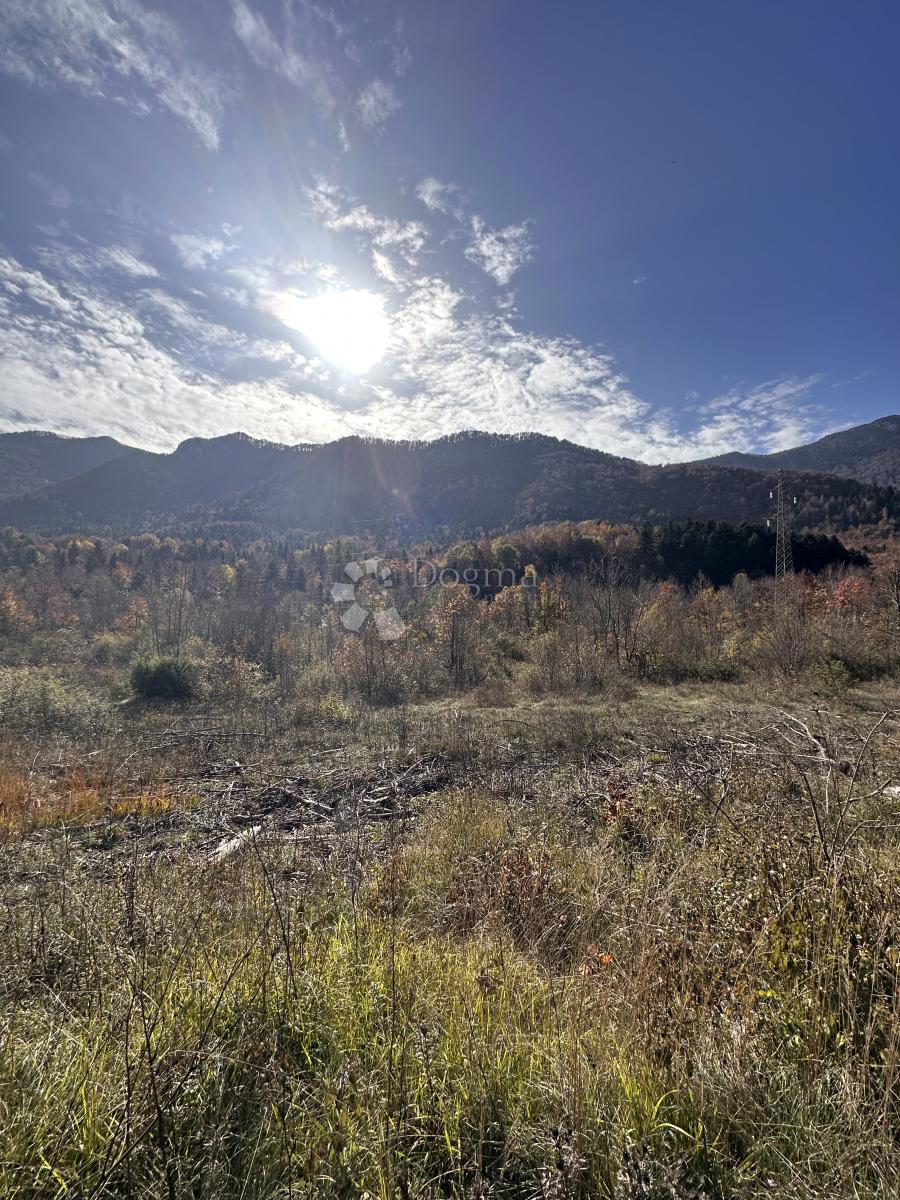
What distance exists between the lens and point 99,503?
6467 inches

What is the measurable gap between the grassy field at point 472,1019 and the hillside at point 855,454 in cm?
10250

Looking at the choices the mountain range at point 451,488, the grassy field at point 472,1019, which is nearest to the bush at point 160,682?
the grassy field at point 472,1019

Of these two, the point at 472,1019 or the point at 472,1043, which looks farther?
the point at 472,1019

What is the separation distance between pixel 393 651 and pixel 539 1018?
21.9 m

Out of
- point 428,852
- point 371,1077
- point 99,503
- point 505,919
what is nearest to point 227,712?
point 428,852

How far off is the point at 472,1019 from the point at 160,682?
70.1ft

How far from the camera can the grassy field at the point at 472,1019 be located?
1.64 m

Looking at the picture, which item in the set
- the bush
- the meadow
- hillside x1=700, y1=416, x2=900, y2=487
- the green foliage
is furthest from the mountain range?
the green foliage

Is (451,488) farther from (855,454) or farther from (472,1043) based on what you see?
(472,1043)

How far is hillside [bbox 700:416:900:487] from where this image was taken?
87250 mm

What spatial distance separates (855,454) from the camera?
98875 millimetres

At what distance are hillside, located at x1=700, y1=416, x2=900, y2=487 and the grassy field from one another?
10250cm

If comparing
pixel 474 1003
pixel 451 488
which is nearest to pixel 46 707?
pixel 474 1003

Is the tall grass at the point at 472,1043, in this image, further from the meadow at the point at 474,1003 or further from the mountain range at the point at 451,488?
the mountain range at the point at 451,488
